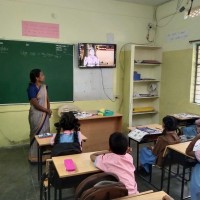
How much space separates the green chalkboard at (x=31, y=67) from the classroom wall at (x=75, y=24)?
14 cm

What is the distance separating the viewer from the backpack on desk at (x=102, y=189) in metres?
1.35

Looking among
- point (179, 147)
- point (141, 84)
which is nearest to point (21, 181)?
point (179, 147)

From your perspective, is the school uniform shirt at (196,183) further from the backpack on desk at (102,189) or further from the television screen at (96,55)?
the television screen at (96,55)

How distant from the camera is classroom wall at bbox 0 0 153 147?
14.3ft

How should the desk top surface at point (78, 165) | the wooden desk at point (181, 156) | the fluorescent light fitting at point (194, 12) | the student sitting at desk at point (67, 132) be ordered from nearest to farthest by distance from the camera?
the desk top surface at point (78, 165) → the student sitting at desk at point (67, 132) → the wooden desk at point (181, 156) → the fluorescent light fitting at point (194, 12)

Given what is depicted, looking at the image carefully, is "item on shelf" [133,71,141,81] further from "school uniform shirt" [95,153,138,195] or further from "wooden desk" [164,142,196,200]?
"school uniform shirt" [95,153,138,195]

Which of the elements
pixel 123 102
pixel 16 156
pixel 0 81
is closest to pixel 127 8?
pixel 123 102

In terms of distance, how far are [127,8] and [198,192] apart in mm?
4388

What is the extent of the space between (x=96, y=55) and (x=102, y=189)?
3934 millimetres

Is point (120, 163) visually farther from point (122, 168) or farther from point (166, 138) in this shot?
point (166, 138)

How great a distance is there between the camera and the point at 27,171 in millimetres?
3488

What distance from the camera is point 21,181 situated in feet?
10.4

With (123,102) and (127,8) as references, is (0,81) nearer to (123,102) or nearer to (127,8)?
(123,102)

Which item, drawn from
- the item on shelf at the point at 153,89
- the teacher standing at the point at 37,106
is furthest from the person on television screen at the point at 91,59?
the item on shelf at the point at 153,89
